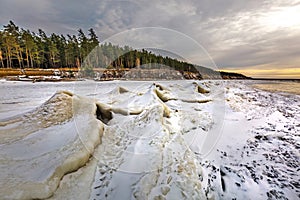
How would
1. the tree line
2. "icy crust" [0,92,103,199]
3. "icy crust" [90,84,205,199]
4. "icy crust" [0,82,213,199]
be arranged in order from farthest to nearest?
the tree line, "icy crust" [90,84,205,199], "icy crust" [0,82,213,199], "icy crust" [0,92,103,199]

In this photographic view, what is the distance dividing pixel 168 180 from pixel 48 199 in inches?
56.5

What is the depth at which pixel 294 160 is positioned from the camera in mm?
2727

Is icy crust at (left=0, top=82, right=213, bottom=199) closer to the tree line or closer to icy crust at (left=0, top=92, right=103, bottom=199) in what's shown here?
icy crust at (left=0, top=92, right=103, bottom=199)

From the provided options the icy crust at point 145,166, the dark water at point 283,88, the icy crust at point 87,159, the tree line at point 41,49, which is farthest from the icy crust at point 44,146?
the tree line at point 41,49

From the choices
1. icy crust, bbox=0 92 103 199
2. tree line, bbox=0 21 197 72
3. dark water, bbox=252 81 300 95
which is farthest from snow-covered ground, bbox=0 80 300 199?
tree line, bbox=0 21 197 72

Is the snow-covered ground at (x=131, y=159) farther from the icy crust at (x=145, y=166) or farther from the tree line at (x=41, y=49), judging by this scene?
the tree line at (x=41, y=49)

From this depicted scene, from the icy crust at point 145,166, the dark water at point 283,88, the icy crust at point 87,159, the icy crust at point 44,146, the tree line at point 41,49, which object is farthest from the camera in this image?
the tree line at point 41,49

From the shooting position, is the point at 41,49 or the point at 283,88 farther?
the point at 41,49

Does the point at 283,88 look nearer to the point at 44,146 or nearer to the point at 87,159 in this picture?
the point at 87,159

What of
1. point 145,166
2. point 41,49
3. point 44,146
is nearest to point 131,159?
point 145,166

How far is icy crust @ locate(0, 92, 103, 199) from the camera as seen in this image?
1.52m

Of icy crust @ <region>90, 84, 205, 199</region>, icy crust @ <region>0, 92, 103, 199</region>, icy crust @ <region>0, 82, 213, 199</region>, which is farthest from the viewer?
icy crust @ <region>90, 84, 205, 199</region>

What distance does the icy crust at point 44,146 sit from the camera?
1.52 m

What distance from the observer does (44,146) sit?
214 cm
